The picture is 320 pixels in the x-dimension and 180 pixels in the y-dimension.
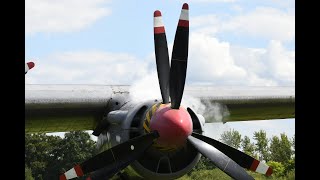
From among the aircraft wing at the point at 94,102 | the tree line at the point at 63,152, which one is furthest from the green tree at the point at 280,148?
the aircraft wing at the point at 94,102

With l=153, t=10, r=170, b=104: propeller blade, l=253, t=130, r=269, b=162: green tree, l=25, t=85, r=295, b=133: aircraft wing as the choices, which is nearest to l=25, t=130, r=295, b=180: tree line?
l=253, t=130, r=269, b=162: green tree

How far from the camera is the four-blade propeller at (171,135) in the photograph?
10.3 m

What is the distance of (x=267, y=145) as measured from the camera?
5822 cm

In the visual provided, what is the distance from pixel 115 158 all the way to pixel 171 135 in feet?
4.47

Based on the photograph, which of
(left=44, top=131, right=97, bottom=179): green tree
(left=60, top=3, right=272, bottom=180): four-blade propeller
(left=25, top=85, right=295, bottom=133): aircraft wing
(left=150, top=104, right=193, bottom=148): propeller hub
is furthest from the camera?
(left=44, top=131, right=97, bottom=179): green tree

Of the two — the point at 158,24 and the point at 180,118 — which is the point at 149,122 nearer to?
the point at 180,118

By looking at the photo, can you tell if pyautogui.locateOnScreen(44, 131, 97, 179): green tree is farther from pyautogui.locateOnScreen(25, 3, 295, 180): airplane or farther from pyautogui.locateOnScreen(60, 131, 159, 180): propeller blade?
pyautogui.locateOnScreen(60, 131, 159, 180): propeller blade

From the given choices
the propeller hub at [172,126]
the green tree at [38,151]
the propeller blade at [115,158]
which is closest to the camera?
the propeller hub at [172,126]

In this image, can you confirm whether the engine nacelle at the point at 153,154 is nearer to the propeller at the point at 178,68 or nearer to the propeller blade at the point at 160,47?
the propeller at the point at 178,68

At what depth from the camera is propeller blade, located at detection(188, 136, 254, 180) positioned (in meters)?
11.2

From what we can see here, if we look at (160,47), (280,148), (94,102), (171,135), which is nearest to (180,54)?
(160,47)
